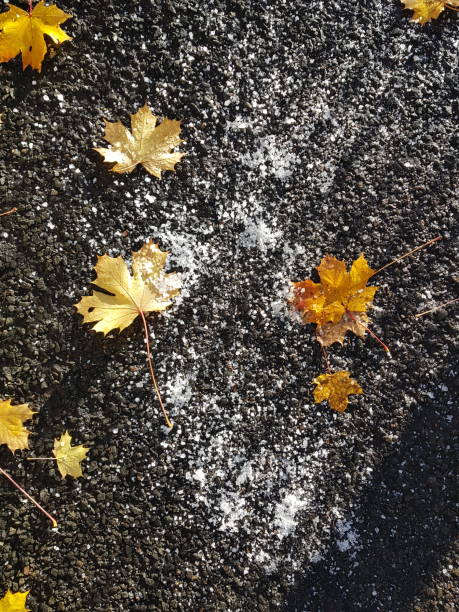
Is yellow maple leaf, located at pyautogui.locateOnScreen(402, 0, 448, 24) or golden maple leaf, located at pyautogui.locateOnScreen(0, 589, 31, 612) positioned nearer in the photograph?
golden maple leaf, located at pyautogui.locateOnScreen(0, 589, 31, 612)

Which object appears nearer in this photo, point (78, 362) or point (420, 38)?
point (78, 362)

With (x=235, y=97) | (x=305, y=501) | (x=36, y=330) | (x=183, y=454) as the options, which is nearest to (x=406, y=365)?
(x=305, y=501)

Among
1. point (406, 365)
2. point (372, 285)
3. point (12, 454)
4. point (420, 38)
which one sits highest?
point (420, 38)

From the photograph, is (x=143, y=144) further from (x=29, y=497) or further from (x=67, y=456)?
(x=29, y=497)

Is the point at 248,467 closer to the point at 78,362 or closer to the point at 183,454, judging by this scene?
the point at 183,454

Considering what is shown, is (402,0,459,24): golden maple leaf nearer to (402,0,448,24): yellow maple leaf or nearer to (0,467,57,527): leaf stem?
(402,0,448,24): yellow maple leaf

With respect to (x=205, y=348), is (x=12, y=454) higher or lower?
lower

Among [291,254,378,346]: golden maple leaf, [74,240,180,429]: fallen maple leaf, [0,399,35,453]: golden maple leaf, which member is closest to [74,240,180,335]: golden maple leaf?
[74,240,180,429]: fallen maple leaf

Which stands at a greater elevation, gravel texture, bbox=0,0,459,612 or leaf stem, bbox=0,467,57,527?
gravel texture, bbox=0,0,459,612

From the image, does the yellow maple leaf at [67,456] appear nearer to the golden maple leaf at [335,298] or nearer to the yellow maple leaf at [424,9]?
the golden maple leaf at [335,298]
